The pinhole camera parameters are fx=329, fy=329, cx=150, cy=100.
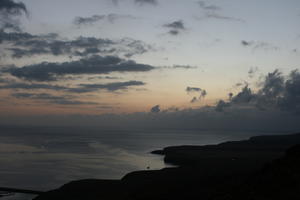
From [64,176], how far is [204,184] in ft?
113

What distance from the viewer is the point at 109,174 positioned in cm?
6950

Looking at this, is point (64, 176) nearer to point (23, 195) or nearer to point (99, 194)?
point (23, 195)

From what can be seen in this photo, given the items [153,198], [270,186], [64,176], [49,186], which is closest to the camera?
[270,186]

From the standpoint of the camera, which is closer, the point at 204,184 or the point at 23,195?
the point at 204,184

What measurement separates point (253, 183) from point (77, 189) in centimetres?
2844

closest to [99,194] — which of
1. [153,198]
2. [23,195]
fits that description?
[153,198]

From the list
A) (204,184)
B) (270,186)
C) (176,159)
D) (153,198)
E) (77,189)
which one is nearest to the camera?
(270,186)

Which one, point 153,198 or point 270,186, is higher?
A: point 270,186

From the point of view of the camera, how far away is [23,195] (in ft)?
166

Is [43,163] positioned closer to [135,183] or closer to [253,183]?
[135,183]

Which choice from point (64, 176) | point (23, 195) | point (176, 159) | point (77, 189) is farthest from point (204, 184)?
point (176, 159)

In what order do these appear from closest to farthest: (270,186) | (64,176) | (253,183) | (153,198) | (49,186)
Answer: (270,186)
(253,183)
(153,198)
(49,186)
(64,176)

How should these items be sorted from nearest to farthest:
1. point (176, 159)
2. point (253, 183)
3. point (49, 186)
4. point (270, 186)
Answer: point (270, 186) → point (253, 183) → point (49, 186) → point (176, 159)

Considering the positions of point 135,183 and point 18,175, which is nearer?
point 135,183
